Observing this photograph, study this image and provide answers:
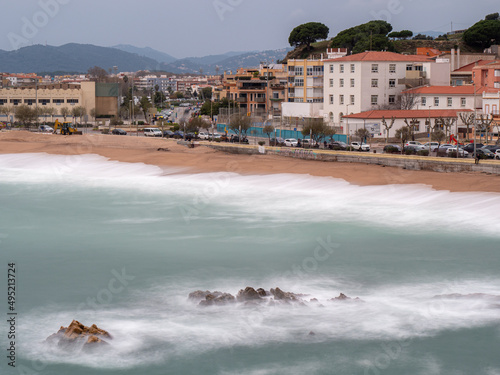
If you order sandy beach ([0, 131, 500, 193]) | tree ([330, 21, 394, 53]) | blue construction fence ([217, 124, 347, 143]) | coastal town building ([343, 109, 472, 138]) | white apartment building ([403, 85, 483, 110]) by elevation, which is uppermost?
tree ([330, 21, 394, 53])

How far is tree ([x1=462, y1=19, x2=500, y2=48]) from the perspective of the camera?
373 ft

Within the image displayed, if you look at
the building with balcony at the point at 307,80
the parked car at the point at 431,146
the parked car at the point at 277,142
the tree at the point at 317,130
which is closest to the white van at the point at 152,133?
the parked car at the point at 277,142

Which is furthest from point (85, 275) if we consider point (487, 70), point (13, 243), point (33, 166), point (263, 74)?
point (263, 74)

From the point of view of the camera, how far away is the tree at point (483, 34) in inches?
4478

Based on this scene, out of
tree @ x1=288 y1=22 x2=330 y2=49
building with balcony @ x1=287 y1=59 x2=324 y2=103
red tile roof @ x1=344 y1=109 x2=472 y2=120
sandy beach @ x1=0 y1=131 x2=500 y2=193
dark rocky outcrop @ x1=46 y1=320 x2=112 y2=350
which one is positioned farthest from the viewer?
tree @ x1=288 y1=22 x2=330 y2=49

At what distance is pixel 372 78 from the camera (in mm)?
73688

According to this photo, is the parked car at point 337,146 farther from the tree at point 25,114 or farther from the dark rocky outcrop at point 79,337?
the tree at point 25,114

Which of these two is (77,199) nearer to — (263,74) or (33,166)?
(33,166)

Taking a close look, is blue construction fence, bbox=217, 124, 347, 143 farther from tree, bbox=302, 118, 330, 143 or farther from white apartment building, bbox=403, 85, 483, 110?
white apartment building, bbox=403, 85, 483, 110

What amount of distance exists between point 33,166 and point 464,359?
42873mm

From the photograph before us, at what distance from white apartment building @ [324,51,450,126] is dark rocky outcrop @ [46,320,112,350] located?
58.2 meters

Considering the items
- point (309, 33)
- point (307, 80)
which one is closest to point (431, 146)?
point (307, 80)

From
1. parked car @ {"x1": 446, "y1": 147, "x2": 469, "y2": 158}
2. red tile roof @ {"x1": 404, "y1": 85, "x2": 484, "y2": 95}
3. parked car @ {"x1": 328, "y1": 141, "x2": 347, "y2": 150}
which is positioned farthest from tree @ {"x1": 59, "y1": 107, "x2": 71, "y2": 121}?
parked car @ {"x1": 446, "y1": 147, "x2": 469, "y2": 158}

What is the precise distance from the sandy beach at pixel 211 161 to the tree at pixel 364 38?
49266 mm
